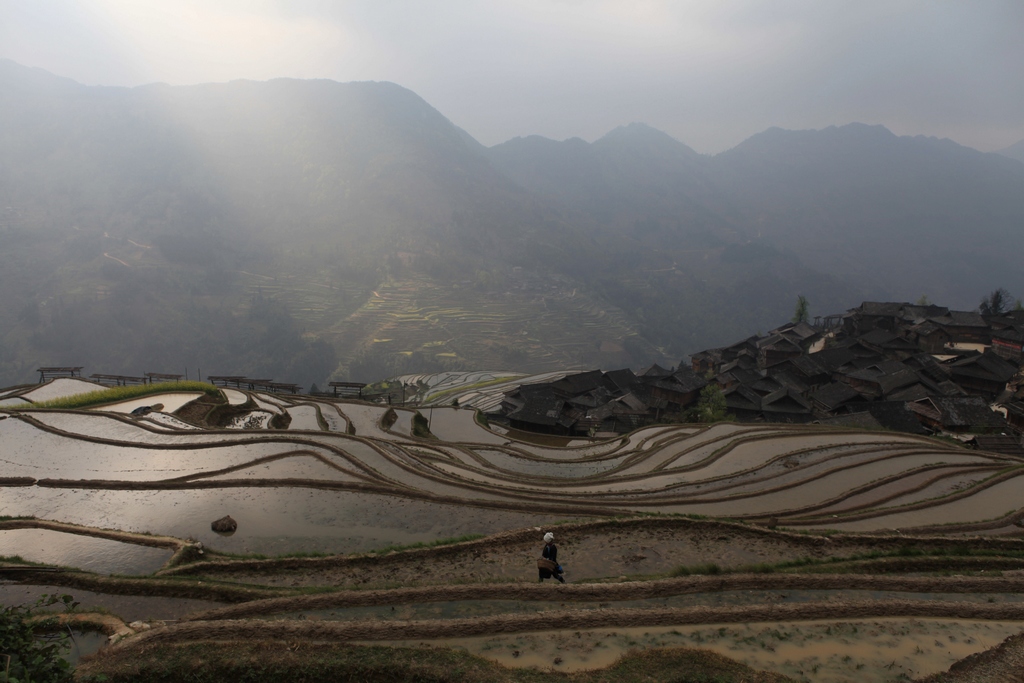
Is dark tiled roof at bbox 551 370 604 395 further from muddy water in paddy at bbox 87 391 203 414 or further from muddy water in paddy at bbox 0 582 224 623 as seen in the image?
muddy water in paddy at bbox 0 582 224 623

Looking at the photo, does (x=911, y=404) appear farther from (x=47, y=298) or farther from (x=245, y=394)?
(x=47, y=298)

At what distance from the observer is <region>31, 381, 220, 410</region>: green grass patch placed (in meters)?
22.6

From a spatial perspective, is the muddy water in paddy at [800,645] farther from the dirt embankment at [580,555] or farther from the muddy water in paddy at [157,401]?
the muddy water in paddy at [157,401]

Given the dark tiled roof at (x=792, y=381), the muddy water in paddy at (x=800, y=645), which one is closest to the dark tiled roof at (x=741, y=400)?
the dark tiled roof at (x=792, y=381)

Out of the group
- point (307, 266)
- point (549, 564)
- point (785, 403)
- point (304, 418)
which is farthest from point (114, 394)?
point (307, 266)

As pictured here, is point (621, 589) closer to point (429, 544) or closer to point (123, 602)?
point (429, 544)

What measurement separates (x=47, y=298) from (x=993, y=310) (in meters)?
175

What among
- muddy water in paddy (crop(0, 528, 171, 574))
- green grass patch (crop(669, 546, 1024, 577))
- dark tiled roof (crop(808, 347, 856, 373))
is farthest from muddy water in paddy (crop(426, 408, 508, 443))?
dark tiled roof (crop(808, 347, 856, 373))

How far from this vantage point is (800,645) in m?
6.40

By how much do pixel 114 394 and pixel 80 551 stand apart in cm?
1959

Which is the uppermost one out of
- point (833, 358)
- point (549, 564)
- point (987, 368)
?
point (833, 358)

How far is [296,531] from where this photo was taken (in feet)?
35.7

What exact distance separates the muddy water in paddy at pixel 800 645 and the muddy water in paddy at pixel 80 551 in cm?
666

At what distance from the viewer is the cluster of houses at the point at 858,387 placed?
27.9 meters
